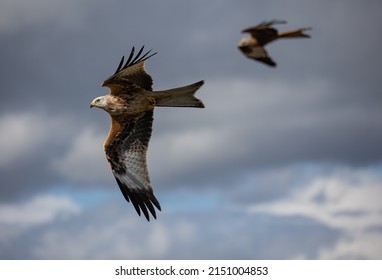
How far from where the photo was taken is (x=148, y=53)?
461 inches

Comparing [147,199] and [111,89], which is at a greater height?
[111,89]

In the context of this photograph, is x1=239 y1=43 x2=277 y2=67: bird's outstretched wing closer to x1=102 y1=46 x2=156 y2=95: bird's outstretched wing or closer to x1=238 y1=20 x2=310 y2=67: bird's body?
x1=238 y1=20 x2=310 y2=67: bird's body

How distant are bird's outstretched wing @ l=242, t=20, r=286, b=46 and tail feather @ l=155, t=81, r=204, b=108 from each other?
2375 mm

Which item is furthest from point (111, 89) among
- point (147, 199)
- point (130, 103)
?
point (147, 199)

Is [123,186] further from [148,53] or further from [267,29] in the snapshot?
[267,29]

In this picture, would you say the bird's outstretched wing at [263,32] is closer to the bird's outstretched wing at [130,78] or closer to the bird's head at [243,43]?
the bird's head at [243,43]

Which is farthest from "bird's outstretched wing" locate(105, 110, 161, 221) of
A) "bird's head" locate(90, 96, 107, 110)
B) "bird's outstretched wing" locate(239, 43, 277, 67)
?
"bird's outstretched wing" locate(239, 43, 277, 67)

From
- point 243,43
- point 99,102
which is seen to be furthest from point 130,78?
point 243,43

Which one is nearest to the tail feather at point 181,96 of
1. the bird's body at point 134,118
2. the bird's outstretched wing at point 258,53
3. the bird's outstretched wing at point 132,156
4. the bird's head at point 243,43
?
the bird's body at point 134,118

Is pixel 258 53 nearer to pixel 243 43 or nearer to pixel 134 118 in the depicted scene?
pixel 243 43
